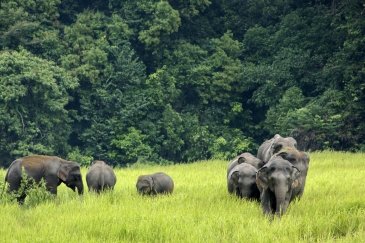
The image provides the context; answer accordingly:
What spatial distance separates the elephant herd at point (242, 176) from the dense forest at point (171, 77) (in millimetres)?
14192

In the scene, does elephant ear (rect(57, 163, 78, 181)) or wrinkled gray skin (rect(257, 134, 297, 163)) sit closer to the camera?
wrinkled gray skin (rect(257, 134, 297, 163))

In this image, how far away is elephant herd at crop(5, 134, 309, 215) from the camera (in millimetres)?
9578

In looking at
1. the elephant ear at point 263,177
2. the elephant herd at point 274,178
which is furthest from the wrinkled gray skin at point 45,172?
the elephant ear at point 263,177

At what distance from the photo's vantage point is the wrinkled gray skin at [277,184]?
30.7 ft

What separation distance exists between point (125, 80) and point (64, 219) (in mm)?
21673

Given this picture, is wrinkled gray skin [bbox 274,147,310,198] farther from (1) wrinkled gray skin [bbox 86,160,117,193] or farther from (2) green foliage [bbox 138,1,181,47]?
(2) green foliage [bbox 138,1,181,47]

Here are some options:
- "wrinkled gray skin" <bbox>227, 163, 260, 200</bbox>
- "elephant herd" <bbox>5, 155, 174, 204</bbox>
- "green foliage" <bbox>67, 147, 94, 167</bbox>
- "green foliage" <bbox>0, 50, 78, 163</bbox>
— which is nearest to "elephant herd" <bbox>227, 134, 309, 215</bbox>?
"wrinkled gray skin" <bbox>227, 163, 260, 200</bbox>

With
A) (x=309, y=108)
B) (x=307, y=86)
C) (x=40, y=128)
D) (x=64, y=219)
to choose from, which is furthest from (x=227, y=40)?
(x=64, y=219)

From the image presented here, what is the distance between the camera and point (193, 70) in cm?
3066

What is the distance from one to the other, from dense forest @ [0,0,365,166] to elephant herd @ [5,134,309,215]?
14192mm

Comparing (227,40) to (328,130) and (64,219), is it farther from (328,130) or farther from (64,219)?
(64,219)

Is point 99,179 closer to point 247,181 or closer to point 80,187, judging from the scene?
point 80,187

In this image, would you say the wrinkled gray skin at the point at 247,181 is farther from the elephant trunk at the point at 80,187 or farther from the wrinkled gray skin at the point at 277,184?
the elephant trunk at the point at 80,187

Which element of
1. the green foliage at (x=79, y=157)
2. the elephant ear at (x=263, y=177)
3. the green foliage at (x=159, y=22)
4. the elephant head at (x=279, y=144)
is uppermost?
the green foliage at (x=159, y=22)
